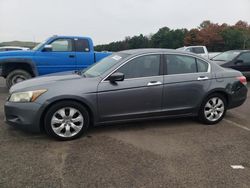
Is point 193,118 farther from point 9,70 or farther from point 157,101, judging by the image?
point 9,70

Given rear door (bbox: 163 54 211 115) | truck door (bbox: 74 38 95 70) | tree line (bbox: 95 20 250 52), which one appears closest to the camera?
rear door (bbox: 163 54 211 115)

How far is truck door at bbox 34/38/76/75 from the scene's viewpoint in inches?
337

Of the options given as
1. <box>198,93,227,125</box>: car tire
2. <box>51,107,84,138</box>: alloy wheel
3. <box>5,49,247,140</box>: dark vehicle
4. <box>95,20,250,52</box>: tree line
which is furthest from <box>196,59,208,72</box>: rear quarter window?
<box>95,20,250,52</box>: tree line

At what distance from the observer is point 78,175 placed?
11.0 feet

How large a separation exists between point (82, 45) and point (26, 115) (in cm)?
513

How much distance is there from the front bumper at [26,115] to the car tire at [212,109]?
3118mm

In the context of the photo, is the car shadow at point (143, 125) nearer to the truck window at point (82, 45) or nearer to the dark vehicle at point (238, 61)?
the truck window at point (82, 45)

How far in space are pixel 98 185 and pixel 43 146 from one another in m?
1.48

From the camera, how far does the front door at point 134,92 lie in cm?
462

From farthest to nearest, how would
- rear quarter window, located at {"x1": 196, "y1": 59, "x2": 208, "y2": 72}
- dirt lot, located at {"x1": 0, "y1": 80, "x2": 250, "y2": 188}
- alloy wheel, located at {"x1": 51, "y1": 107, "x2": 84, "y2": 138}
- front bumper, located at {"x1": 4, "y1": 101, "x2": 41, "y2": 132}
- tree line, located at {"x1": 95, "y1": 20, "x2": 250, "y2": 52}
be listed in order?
tree line, located at {"x1": 95, "y1": 20, "x2": 250, "y2": 52}
rear quarter window, located at {"x1": 196, "y1": 59, "x2": 208, "y2": 72}
alloy wheel, located at {"x1": 51, "y1": 107, "x2": 84, "y2": 138}
front bumper, located at {"x1": 4, "y1": 101, "x2": 41, "y2": 132}
dirt lot, located at {"x1": 0, "y1": 80, "x2": 250, "y2": 188}

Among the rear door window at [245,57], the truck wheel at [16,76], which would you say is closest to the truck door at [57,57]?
the truck wheel at [16,76]

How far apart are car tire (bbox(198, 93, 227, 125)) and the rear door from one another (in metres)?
0.20

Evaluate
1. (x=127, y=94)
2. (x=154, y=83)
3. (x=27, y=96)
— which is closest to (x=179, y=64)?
(x=154, y=83)

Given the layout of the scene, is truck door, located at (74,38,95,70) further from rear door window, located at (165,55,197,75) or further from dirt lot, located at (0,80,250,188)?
rear door window, located at (165,55,197,75)
